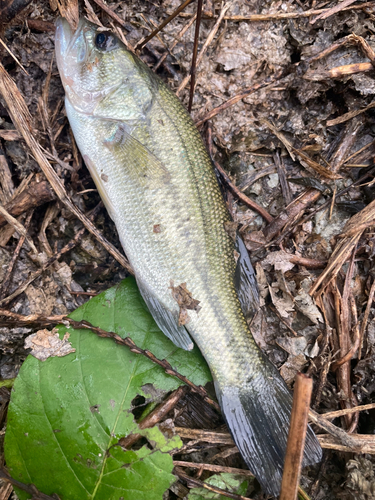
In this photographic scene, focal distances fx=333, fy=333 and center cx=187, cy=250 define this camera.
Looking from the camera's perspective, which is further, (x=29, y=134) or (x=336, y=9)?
(x=336, y=9)

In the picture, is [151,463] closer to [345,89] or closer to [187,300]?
[187,300]

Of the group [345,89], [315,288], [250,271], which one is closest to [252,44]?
[345,89]

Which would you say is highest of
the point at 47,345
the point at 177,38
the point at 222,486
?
the point at 177,38

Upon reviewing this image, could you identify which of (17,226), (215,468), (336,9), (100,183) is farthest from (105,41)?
(215,468)

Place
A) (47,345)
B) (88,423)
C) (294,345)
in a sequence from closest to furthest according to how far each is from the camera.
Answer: (88,423) < (47,345) < (294,345)

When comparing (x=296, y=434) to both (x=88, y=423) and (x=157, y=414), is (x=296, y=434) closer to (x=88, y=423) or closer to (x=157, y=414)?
(x=157, y=414)

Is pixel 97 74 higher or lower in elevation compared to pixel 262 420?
higher

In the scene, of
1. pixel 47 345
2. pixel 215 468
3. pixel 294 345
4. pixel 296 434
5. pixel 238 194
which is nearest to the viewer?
pixel 296 434
